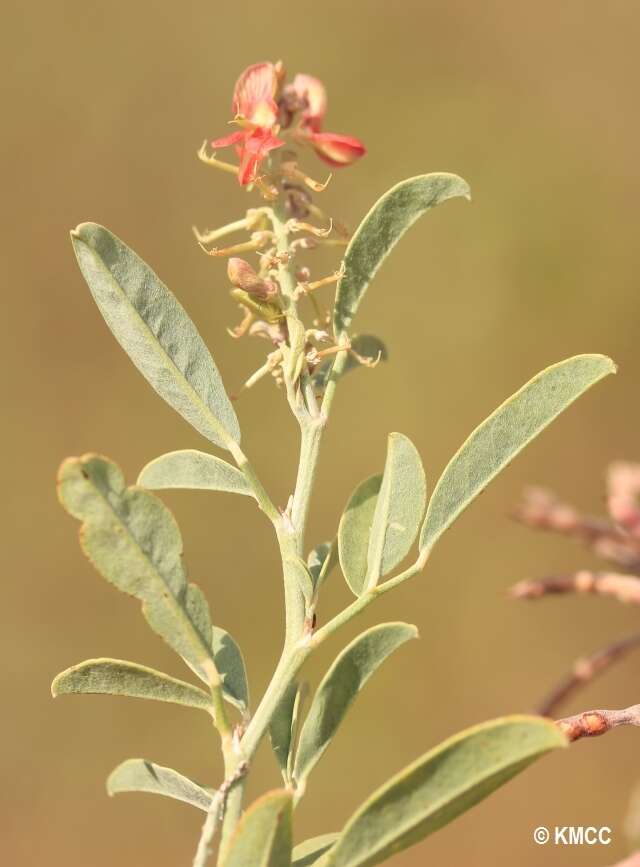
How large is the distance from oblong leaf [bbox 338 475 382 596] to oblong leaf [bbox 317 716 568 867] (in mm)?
114

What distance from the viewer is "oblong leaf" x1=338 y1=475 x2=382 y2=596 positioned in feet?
1.41

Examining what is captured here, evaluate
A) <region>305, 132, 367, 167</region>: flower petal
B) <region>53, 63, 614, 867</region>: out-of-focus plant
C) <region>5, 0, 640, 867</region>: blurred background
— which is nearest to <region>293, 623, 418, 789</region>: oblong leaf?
<region>53, 63, 614, 867</region>: out-of-focus plant

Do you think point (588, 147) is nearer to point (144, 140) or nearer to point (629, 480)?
point (144, 140)

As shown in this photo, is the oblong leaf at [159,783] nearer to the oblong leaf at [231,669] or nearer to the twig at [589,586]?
the oblong leaf at [231,669]

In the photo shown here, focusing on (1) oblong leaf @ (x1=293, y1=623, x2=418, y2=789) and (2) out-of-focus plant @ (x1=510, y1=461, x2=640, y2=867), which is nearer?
(1) oblong leaf @ (x1=293, y1=623, x2=418, y2=789)

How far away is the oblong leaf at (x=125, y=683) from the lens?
0.39 metres

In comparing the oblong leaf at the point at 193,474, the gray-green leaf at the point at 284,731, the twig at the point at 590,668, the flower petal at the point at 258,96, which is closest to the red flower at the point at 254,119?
the flower petal at the point at 258,96

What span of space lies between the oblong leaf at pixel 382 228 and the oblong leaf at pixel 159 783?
0.22 metres

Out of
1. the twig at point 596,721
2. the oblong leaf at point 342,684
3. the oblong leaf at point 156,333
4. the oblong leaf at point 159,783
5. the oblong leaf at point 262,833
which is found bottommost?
the oblong leaf at point 262,833

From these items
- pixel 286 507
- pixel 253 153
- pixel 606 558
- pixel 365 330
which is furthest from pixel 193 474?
pixel 365 330

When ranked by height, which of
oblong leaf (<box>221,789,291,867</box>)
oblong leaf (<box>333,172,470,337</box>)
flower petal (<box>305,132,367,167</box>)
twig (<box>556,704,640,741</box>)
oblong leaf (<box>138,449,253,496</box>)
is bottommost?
oblong leaf (<box>221,789,291,867</box>)

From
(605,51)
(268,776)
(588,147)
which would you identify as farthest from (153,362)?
(605,51)

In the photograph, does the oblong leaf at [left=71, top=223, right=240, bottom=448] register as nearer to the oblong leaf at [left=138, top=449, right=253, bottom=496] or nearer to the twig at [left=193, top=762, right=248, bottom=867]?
the oblong leaf at [left=138, top=449, right=253, bottom=496]

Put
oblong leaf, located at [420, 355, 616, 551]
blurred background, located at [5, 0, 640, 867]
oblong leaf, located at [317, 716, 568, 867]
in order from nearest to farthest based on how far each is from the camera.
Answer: oblong leaf, located at [317, 716, 568, 867] < oblong leaf, located at [420, 355, 616, 551] < blurred background, located at [5, 0, 640, 867]
